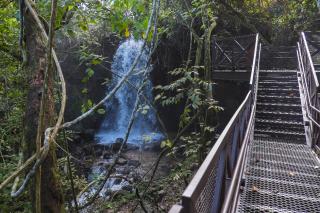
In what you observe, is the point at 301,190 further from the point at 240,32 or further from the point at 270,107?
the point at 240,32

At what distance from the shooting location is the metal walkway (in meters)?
2.09

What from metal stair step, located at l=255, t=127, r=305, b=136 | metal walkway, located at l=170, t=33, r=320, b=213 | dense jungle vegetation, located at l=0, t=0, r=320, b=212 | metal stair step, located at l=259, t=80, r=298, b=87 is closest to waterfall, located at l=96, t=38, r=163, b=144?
dense jungle vegetation, located at l=0, t=0, r=320, b=212

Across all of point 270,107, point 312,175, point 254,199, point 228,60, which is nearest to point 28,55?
point 254,199

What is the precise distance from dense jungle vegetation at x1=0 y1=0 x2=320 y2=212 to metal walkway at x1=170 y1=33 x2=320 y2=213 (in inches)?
38.0

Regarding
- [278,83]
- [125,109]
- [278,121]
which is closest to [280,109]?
[278,121]

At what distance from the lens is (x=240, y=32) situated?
1469 centimetres

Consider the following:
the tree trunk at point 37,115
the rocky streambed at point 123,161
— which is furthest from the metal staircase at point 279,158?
the rocky streambed at point 123,161

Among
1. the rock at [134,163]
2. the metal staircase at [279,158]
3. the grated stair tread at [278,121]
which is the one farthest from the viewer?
the rock at [134,163]

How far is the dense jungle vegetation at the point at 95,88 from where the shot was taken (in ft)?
8.99

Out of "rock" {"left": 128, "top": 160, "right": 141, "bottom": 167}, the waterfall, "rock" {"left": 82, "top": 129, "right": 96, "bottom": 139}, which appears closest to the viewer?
"rock" {"left": 128, "top": 160, "right": 141, "bottom": 167}

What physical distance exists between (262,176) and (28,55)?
406 centimetres

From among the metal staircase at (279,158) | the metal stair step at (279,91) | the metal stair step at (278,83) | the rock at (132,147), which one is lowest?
the rock at (132,147)

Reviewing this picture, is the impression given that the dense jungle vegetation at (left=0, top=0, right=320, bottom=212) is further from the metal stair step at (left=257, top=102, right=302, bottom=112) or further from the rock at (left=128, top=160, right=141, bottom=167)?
the metal stair step at (left=257, top=102, right=302, bottom=112)

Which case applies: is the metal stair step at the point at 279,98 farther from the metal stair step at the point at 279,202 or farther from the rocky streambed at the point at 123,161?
the metal stair step at the point at 279,202
